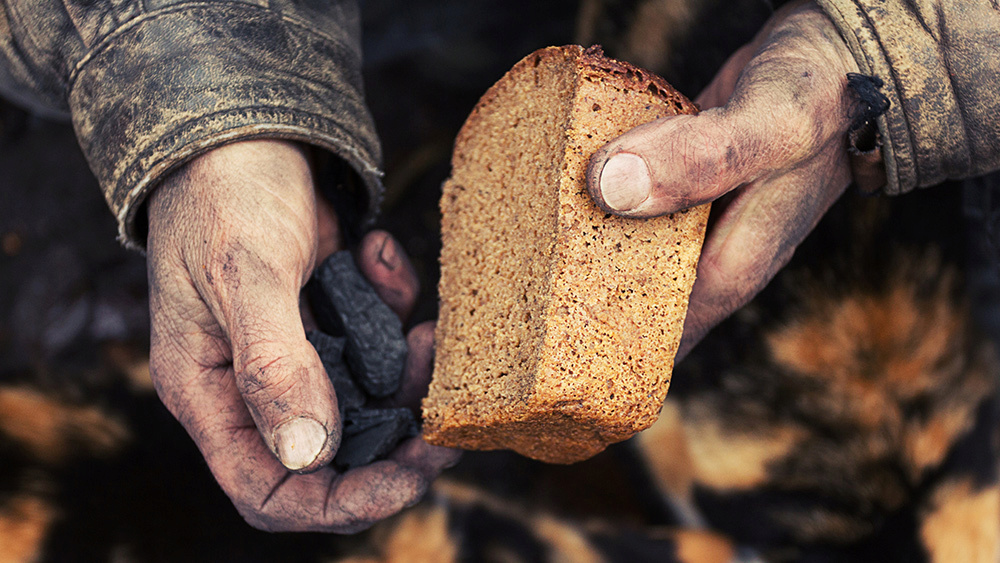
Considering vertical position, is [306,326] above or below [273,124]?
below

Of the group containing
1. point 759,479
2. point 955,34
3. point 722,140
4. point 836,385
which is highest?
point 955,34

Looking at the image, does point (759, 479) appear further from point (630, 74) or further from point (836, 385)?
point (630, 74)

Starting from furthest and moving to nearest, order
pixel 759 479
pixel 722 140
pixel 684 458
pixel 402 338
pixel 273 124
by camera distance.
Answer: pixel 684 458 < pixel 759 479 < pixel 402 338 < pixel 273 124 < pixel 722 140

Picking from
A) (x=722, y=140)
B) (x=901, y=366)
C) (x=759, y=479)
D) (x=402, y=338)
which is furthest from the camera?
A: (x=759, y=479)

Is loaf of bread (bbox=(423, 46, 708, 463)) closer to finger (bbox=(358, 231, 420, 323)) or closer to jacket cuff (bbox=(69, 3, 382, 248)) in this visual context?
finger (bbox=(358, 231, 420, 323))

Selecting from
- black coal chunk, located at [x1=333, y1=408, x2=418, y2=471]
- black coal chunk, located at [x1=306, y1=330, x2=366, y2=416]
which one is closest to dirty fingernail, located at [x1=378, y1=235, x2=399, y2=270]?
black coal chunk, located at [x1=306, y1=330, x2=366, y2=416]

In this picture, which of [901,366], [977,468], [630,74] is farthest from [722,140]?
[977,468]
